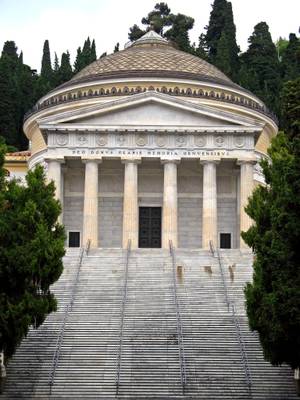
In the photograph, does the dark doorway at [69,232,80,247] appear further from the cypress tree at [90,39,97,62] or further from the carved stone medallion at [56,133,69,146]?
the cypress tree at [90,39,97,62]

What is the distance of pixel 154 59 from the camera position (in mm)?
52344

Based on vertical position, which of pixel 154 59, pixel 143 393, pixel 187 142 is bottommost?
pixel 143 393

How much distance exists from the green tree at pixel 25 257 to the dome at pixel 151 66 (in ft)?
83.3

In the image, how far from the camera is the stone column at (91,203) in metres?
39.7

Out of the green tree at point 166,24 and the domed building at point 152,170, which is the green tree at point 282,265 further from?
the green tree at point 166,24

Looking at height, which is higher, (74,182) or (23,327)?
(74,182)

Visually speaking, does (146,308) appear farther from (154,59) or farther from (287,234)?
(154,59)

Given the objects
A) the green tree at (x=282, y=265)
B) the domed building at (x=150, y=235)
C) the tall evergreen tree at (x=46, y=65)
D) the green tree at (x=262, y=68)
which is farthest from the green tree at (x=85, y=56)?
the green tree at (x=282, y=265)

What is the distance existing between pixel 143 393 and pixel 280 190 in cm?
667

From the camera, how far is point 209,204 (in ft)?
132

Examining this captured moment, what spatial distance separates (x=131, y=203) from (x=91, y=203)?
1.96 m

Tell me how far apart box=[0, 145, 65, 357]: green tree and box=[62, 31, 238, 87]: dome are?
25380 millimetres

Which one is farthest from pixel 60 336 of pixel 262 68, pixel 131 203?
pixel 262 68

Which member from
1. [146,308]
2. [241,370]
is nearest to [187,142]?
[146,308]
